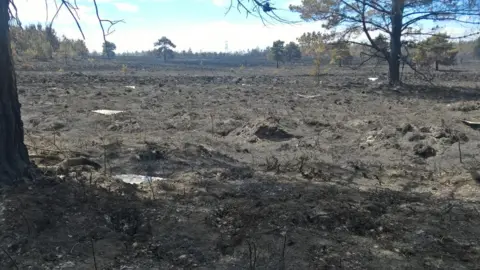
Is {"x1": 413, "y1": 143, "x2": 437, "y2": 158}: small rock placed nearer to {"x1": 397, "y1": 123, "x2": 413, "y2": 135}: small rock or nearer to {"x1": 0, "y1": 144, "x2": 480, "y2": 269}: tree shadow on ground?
{"x1": 397, "y1": 123, "x2": 413, "y2": 135}: small rock

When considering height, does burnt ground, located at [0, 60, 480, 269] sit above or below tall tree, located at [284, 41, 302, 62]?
below

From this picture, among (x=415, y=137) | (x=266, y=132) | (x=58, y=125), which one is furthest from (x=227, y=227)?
(x=58, y=125)

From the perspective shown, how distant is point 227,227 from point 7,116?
258cm

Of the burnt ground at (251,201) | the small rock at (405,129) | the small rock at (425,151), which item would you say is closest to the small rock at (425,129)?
the burnt ground at (251,201)

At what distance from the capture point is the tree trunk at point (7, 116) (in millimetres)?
4508

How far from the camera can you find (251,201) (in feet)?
14.9

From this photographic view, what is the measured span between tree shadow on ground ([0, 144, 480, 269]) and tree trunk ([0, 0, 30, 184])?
12.7 inches

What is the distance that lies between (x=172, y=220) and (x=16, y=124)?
2.07m

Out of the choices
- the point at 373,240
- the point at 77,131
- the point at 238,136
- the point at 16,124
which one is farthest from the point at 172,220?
the point at 77,131

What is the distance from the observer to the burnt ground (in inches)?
138

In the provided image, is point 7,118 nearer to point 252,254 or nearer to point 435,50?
point 252,254

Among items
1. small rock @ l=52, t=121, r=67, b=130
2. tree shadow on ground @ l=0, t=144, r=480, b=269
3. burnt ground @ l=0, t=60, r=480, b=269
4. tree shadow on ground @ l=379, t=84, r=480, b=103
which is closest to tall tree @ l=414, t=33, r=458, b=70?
tree shadow on ground @ l=379, t=84, r=480, b=103

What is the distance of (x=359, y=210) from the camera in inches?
172

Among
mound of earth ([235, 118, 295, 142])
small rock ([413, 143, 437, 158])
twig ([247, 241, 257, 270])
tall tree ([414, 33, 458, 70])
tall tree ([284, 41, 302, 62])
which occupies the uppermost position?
tall tree ([284, 41, 302, 62])
